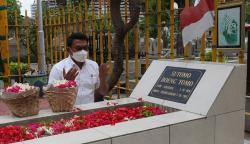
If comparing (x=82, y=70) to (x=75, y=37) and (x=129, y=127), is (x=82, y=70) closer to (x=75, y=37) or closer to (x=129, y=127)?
(x=75, y=37)

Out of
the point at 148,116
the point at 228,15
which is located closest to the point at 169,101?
the point at 148,116

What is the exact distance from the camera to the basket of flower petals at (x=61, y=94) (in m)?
2.94

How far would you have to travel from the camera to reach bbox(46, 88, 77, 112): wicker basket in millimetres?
2949

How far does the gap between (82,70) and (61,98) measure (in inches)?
37.5

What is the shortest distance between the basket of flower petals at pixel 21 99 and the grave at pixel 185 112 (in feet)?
0.21

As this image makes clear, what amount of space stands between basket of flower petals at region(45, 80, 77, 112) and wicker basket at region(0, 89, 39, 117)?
14 cm

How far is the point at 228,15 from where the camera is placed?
341 centimetres

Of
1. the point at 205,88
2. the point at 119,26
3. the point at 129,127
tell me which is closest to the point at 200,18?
the point at 205,88

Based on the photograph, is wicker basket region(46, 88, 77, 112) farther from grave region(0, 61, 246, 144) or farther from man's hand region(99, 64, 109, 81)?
man's hand region(99, 64, 109, 81)

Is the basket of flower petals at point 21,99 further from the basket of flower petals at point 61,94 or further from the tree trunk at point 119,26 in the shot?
the tree trunk at point 119,26

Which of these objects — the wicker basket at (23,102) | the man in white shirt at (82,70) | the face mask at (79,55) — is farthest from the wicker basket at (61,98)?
the face mask at (79,55)

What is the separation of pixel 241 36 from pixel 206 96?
0.76 m

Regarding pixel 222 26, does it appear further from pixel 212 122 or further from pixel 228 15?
pixel 212 122

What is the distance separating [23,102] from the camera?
9.28ft
